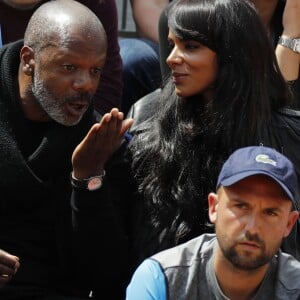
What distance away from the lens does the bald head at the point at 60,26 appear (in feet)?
12.5

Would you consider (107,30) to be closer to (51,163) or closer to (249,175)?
(51,163)

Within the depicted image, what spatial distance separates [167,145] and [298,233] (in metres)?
0.65

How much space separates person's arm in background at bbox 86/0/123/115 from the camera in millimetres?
→ 4598

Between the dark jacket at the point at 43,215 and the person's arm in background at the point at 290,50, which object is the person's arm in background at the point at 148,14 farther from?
the dark jacket at the point at 43,215

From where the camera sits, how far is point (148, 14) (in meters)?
5.19

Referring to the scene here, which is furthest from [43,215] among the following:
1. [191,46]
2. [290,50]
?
[290,50]

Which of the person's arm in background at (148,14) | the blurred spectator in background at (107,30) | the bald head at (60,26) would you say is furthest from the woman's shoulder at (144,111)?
the person's arm in background at (148,14)

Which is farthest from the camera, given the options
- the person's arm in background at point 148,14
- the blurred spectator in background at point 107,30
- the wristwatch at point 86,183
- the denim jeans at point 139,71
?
the person's arm in background at point 148,14

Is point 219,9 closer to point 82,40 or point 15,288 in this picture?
point 82,40

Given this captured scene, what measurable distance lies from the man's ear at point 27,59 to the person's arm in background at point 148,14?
4.63ft

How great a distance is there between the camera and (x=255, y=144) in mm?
3943

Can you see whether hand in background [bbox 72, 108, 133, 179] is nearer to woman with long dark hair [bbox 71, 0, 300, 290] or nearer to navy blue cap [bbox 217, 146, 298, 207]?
woman with long dark hair [bbox 71, 0, 300, 290]

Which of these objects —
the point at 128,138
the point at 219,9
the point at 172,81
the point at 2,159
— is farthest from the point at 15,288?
the point at 219,9

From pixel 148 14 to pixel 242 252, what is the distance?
233cm
